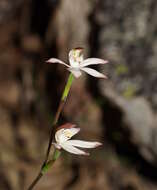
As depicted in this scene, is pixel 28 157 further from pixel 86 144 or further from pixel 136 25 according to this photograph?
pixel 86 144

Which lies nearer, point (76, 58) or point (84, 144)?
point (84, 144)

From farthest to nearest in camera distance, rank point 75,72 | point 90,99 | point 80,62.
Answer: point 90,99, point 80,62, point 75,72

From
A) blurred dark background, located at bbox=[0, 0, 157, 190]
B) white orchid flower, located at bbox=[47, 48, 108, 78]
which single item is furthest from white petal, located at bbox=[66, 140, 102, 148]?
blurred dark background, located at bbox=[0, 0, 157, 190]

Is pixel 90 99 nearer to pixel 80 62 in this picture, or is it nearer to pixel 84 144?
pixel 80 62

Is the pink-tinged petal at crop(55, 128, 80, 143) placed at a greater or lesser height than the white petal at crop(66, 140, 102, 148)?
greater

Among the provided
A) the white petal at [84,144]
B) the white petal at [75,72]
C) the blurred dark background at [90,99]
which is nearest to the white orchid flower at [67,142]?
the white petal at [84,144]

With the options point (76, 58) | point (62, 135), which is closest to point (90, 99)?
point (76, 58)

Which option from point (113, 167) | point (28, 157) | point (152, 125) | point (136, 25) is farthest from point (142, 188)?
point (136, 25)

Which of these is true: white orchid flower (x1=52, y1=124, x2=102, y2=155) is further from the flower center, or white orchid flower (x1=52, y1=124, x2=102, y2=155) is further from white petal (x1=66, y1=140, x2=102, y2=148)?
the flower center

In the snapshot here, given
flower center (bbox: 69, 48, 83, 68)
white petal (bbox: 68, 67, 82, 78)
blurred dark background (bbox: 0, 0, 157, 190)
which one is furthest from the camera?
blurred dark background (bbox: 0, 0, 157, 190)
